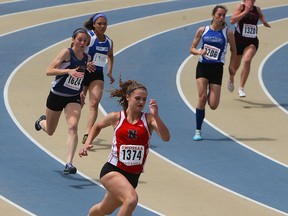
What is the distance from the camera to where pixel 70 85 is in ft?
39.3

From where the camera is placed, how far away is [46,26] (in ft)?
70.3

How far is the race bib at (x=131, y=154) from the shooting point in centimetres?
919

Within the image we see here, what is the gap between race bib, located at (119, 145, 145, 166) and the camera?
9.19 meters

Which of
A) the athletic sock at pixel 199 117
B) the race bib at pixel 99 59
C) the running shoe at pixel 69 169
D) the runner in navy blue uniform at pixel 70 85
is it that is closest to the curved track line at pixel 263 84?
the athletic sock at pixel 199 117

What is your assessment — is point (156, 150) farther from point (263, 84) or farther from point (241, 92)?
point (263, 84)

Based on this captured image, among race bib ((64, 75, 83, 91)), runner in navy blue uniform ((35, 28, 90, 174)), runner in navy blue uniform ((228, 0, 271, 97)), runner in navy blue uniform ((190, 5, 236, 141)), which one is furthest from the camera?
runner in navy blue uniform ((228, 0, 271, 97))

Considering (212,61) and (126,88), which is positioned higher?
(126,88)

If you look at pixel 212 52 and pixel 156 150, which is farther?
pixel 212 52

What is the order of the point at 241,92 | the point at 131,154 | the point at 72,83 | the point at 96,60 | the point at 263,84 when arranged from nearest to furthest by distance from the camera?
the point at 131,154, the point at 72,83, the point at 96,60, the point at 241,92, the point at 263,84

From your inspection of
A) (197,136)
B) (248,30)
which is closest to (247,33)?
(248,30)

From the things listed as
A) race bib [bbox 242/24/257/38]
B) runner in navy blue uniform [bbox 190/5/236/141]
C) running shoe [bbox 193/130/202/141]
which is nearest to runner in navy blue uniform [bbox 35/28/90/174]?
runner in navy blue uniform [bbox 190/5/236/141]

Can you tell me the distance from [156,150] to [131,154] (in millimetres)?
4145

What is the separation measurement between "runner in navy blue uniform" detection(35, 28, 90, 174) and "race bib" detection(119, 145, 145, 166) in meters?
2.53

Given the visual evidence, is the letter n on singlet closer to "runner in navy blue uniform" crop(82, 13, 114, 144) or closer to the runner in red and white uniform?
the runner in red and white uniform
